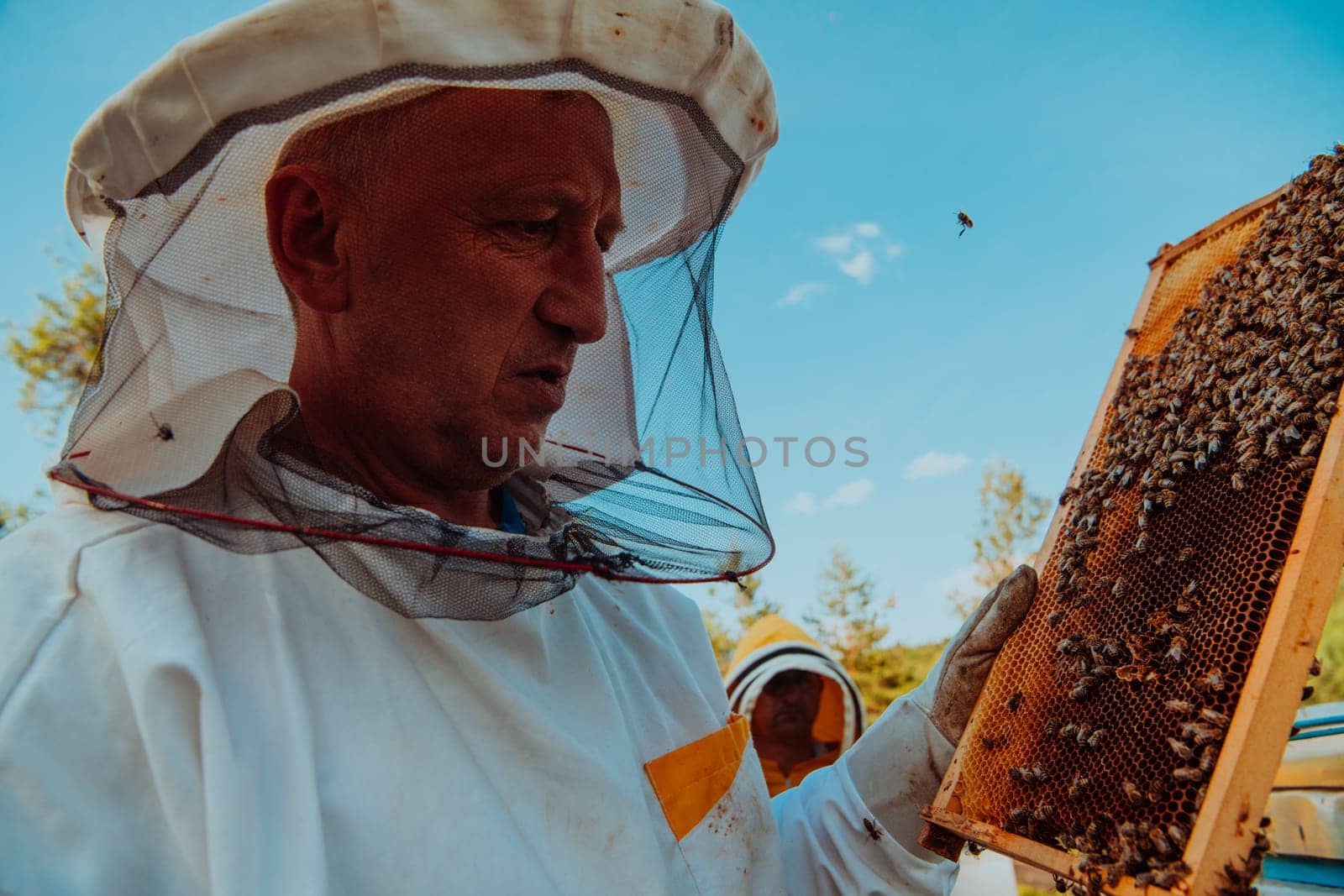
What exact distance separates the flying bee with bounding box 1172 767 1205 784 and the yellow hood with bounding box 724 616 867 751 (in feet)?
19.2

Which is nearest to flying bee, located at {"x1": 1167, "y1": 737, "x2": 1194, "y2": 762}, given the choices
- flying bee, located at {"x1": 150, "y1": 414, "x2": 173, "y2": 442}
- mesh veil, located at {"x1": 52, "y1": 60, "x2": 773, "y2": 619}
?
mesh veil, located at {"x1": 52, "y1": 60, "x2": 773, "y2": 619}

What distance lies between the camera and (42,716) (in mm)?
1311

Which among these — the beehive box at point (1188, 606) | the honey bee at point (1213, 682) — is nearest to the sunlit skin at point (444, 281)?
the beehive box at point (1188, 606)

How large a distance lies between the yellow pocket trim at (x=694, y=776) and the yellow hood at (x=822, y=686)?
5.33 m

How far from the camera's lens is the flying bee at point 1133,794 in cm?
177

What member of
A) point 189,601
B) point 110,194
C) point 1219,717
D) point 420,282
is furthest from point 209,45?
point 1219,717

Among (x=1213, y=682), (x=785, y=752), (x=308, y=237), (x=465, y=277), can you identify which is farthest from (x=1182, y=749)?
(x=785, y=752)

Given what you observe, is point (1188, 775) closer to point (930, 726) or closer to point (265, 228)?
point (930, 726)

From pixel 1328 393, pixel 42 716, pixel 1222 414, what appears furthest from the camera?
pixel 1222 414

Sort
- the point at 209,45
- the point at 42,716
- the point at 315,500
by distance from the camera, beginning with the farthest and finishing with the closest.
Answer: the point at 315,500 → the point at 209,45 → the point at 42,716

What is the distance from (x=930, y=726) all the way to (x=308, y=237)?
Result: 2.14 meters

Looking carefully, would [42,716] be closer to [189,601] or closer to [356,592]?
[189,601]

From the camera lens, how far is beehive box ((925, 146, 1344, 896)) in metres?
1.70

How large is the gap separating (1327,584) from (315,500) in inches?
87.0
